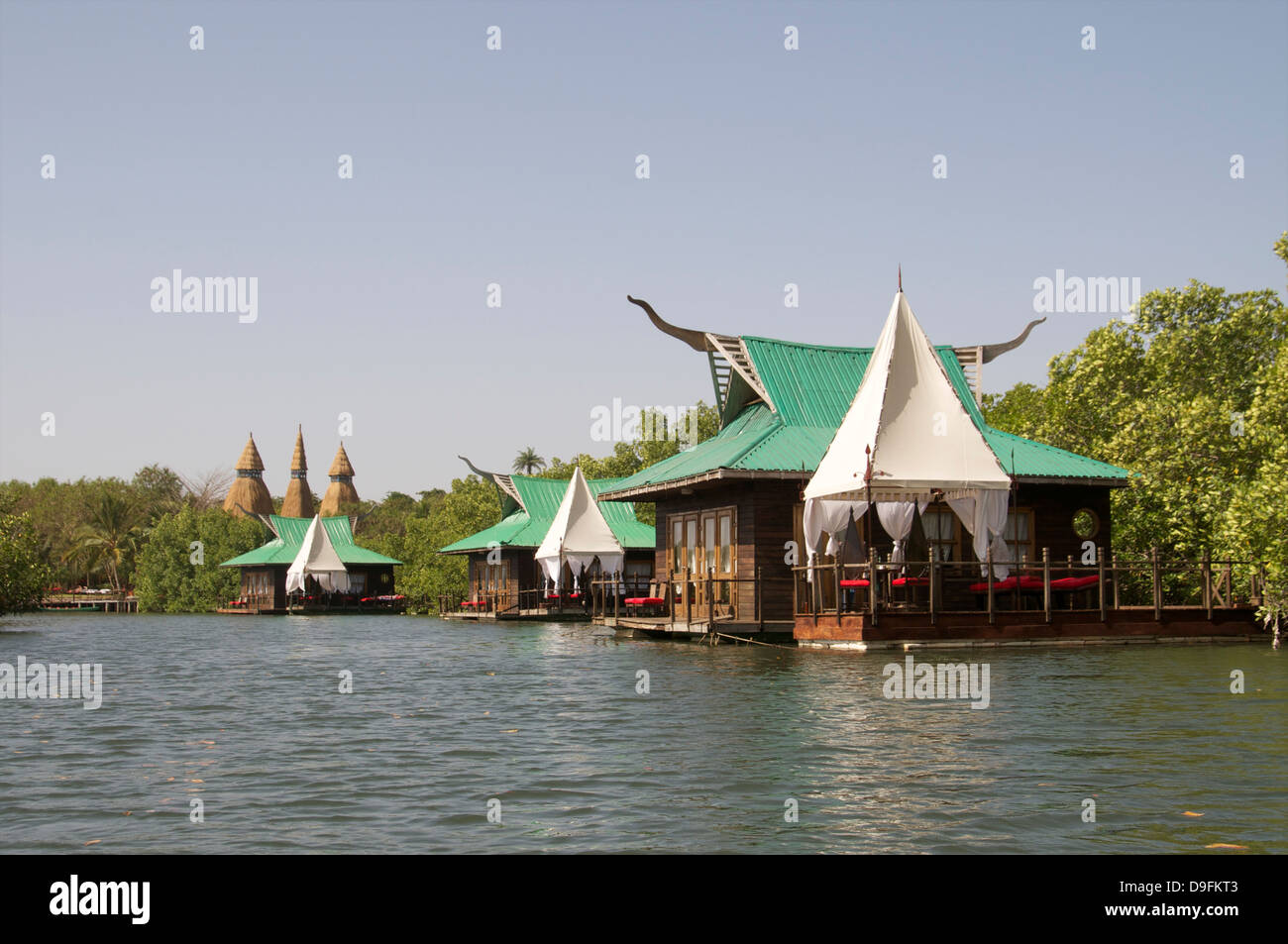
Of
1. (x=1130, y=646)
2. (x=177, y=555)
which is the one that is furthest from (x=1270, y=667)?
(x=177, y=555)

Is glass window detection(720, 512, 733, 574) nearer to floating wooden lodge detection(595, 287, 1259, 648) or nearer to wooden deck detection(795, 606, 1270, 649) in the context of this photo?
floating wooden lodge detection(595, 287, 1259, 648)

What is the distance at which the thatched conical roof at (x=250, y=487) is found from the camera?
423 feet

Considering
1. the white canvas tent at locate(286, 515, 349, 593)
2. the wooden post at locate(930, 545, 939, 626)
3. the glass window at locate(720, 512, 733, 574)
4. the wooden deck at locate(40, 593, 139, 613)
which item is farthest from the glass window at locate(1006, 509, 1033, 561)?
the wooden deck at locate(40, 593, 139, 613)

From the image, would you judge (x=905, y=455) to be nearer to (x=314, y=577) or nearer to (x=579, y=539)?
(x=579, y=539)

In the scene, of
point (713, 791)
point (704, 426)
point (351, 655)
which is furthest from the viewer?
point (704, 426)

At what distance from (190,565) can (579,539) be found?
5464 cm

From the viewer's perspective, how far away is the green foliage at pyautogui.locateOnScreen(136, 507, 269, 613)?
307 feet

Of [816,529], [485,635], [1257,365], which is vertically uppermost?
[1257,365]

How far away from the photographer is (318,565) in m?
77.2

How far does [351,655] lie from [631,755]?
21017 millimetres

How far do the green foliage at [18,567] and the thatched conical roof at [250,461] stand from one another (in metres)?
84.1

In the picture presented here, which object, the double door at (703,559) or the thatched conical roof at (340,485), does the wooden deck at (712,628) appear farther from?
the thatched conical roof at (340,485)
